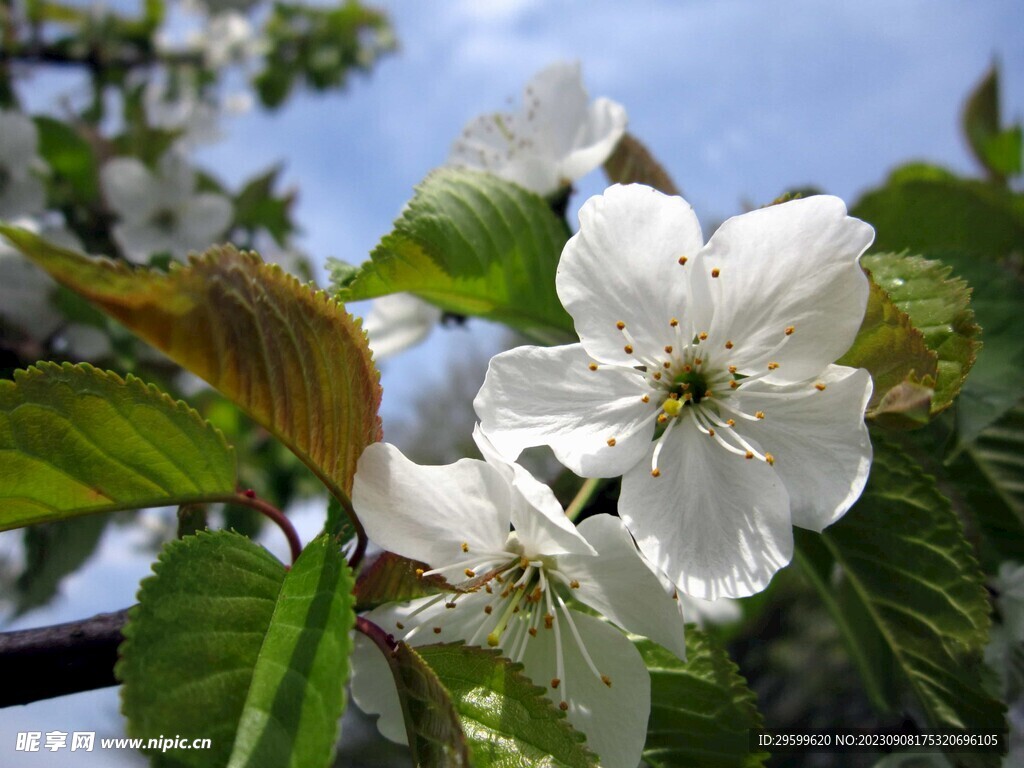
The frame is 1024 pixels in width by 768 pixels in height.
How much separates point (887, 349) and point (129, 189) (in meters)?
1.85

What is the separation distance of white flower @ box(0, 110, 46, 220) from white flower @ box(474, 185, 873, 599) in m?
1.69

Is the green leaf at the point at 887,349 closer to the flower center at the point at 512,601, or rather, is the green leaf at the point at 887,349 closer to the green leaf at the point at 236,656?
the flower center at the point at 512,601

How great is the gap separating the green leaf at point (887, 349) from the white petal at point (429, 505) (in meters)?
0.32

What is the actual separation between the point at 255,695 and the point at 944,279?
0.66 m

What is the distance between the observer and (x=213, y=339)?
1.78 feet

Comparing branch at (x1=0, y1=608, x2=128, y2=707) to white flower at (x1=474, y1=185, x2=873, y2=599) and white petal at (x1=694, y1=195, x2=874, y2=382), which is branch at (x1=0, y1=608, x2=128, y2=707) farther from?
white petal at (x1=694, y1=195, x2=874, y2=382)

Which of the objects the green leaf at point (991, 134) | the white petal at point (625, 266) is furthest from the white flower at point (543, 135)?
the green leaf at point (991, 134)

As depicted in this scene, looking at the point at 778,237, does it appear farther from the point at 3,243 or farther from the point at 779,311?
the point at 3,243

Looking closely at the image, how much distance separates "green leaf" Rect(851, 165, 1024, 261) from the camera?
1.17 meters

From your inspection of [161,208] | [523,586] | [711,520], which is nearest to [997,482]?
[711,520]

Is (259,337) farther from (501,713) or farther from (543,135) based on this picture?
(543,135)

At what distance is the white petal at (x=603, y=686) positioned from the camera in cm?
67

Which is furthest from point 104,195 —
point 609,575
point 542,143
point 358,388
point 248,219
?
point 609,575

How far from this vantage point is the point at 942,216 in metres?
1.21
